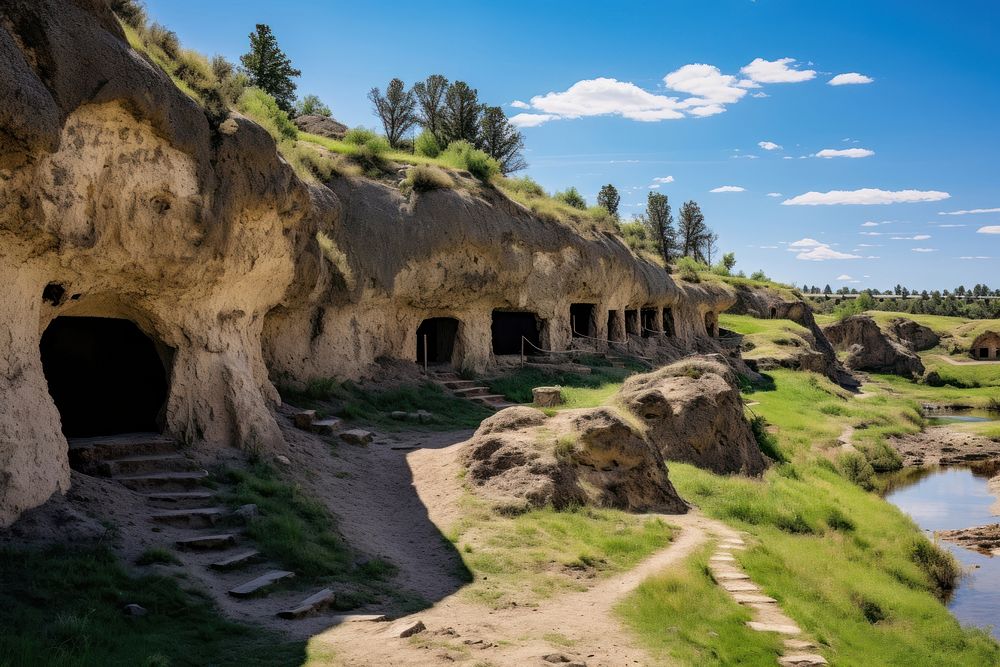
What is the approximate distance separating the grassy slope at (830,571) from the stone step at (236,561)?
4561 millimetres

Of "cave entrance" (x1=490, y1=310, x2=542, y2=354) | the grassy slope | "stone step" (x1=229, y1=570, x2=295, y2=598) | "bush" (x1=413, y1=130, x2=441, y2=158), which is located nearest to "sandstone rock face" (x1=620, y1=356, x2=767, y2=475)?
the grassy slope

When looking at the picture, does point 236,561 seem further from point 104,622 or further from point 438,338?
point 438,338

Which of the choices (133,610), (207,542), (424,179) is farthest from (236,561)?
(424,179)

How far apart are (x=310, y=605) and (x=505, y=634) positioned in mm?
2080

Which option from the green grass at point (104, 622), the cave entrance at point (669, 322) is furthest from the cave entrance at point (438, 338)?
the cave entrance at point (669, 322)

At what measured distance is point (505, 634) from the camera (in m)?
8.28

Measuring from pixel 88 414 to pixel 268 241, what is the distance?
441cm

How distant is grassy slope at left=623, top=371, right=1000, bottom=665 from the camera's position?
10.3m

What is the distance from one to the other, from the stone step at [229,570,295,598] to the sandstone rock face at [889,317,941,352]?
71.5 meters

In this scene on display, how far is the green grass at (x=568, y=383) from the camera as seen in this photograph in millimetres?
23031

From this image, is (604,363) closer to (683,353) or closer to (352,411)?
(683,353)

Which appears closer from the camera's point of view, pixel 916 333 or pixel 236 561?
pixel 236 561

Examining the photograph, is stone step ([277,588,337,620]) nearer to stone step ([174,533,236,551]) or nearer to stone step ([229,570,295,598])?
stone step ([229,570,295,598])

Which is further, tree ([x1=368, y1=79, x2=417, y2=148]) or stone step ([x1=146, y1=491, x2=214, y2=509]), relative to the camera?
tree ([x1=368, y1=79, x2=417, y2=148])
